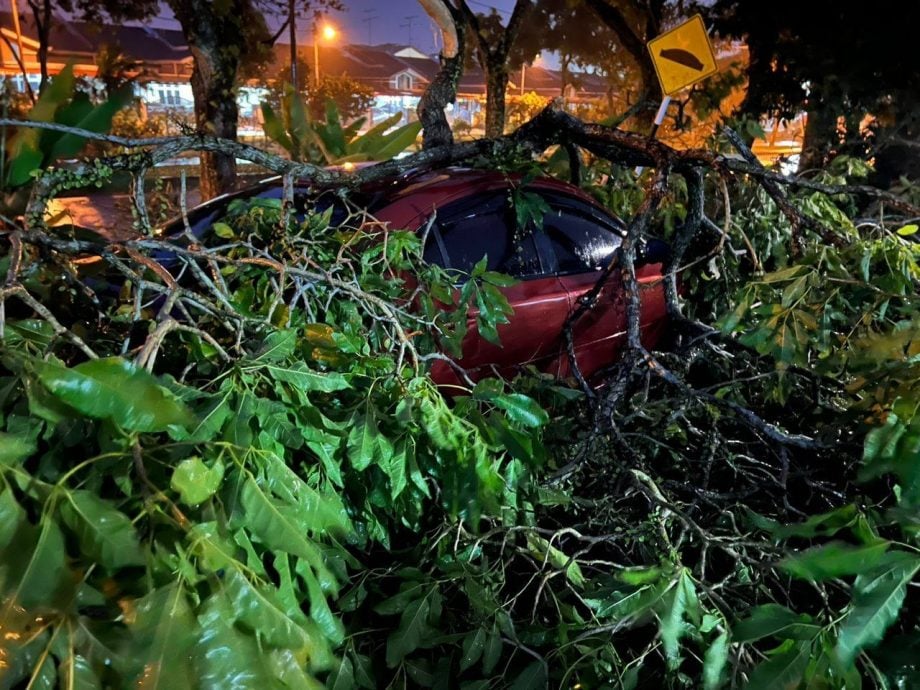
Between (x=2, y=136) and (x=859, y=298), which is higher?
(x=2, y=136)

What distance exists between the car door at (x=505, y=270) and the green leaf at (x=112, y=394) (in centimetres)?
219

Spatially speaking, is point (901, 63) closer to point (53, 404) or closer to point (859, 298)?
point (859, 298)

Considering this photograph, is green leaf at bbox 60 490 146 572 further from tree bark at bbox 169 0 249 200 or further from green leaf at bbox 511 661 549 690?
tree bark at bbox 169 0 249 200

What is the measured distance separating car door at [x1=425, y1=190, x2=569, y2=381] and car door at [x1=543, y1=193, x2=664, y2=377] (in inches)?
5.9

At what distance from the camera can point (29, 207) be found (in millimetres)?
2291

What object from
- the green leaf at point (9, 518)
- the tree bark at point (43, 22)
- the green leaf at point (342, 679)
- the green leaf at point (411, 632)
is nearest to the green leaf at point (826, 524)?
the green leaf at point (411, 632)

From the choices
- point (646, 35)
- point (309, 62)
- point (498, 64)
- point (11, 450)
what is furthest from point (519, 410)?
point (309, 62)

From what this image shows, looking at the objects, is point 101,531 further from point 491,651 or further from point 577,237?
point 577,237

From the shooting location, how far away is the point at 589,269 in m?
3.79

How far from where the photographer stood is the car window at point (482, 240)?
326cm

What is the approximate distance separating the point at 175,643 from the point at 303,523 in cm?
40

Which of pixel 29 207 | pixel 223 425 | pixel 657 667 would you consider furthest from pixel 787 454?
pixel 29 207

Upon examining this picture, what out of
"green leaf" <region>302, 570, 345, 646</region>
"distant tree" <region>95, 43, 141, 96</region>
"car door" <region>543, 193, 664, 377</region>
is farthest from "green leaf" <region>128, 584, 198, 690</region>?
"distant tree" <region>95, 43, 141, 96</region>

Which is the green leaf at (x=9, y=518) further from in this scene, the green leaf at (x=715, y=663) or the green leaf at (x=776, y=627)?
the green leaf at (x=715, y=663)
